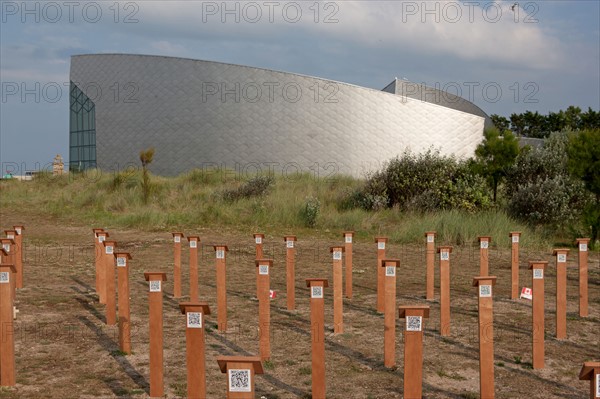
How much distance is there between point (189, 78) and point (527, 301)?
3633 centimetres

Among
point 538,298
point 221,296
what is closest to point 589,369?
point 538,298

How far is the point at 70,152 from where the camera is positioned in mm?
54594

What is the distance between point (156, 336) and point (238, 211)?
16.7 metres

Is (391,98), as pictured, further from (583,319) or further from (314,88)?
(583,319)

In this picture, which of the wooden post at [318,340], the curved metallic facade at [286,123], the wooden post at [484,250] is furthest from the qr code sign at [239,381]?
the curved metallic facade at [286,123]

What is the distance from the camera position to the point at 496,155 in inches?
837

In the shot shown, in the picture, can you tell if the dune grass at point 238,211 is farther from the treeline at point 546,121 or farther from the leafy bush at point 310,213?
the treeline at point 546,121

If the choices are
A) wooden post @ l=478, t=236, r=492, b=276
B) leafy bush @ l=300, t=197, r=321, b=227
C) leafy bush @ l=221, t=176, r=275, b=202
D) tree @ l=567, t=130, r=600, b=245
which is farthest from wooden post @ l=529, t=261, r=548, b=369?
leafy bush @ l=221, t=176, r=275, b=202

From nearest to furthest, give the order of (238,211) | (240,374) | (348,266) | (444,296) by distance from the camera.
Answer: (240,374) < (444,296) < (348,266) < (238,211)

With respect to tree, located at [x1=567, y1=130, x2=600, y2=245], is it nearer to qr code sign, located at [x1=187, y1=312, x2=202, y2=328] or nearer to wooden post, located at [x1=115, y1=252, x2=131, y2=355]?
wooden post, located at [x1=115, y1=252, x2=131, y2=355]

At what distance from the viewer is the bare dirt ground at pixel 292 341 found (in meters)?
6.61

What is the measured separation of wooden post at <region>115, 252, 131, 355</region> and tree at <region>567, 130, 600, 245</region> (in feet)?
39.8

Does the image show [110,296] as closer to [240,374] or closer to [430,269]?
[430,269]

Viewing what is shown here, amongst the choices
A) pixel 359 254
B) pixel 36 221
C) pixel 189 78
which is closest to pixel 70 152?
pixel 189 78
